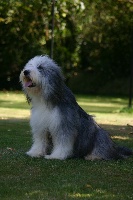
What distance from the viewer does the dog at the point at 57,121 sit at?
28.5 ft

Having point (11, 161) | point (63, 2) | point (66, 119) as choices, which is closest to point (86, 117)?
point (66, 119)

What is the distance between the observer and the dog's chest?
8664mm

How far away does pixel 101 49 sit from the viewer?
33406 mm

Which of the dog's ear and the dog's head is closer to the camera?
the dog's head

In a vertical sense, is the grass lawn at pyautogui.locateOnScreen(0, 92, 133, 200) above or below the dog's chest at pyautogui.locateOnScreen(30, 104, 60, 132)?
below

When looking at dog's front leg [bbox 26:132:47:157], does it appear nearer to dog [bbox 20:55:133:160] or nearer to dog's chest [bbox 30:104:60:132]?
dog [bbox 20:55:133:160]

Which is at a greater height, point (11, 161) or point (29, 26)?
point (29, 26)

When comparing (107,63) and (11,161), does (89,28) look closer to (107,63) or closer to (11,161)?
(107,63)

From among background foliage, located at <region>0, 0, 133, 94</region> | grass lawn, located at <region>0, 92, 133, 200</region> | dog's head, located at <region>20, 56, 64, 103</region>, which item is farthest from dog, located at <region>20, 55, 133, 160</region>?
background foliage, located at <region>0, 0, 133, 94</region>

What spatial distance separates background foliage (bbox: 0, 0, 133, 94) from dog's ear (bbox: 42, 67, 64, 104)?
61.1 feet

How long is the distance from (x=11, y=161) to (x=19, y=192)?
6.50 feet

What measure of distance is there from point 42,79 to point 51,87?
180 mm

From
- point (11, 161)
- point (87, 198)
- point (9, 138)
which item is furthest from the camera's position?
point (9, 138)

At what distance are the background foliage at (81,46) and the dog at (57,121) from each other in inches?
733
